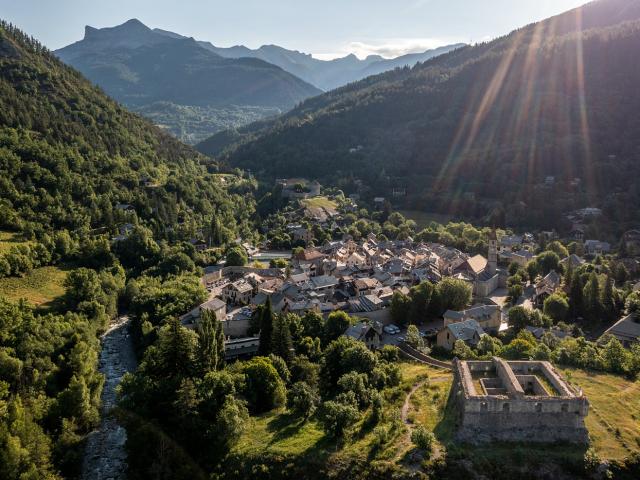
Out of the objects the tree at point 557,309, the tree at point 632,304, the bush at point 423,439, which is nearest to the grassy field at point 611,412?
the bush at point 423,439

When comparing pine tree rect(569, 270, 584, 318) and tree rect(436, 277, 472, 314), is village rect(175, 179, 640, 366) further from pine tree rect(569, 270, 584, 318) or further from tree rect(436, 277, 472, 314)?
pine tree rect(569, 270, 584, 318)

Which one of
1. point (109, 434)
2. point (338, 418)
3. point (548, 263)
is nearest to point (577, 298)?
point (548, 263)

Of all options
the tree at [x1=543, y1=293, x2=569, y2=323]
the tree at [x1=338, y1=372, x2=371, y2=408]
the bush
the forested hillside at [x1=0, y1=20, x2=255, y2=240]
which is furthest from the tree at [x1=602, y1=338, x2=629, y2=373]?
the forested hillside at [x1=0, y1=20, x2=255, y2=240]

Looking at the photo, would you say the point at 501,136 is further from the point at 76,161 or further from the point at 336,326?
the point at 336,326

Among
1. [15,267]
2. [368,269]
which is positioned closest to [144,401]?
[15,267]

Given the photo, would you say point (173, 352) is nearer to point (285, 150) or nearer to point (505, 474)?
point (505, 474)
